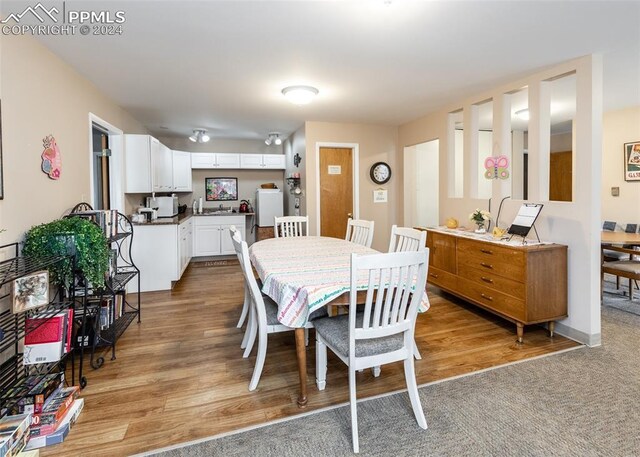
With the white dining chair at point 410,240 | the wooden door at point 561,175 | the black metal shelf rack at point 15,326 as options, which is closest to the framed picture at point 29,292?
the black metal shelf rack at point 15,326

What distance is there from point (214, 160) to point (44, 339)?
16.6 feet

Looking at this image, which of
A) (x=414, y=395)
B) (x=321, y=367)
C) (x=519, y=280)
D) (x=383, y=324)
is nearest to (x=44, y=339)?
(x=321, y=367)

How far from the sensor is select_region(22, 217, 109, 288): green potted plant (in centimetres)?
220

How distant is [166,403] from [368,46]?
280cm

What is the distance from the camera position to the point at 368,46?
261cm

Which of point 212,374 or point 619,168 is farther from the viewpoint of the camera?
point 619,168

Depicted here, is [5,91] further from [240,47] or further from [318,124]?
[318,124]

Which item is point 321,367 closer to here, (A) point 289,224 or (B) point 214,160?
(A) point 289,224

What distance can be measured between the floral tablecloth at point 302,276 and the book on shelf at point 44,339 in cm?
121

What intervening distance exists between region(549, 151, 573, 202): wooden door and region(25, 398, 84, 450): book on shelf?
7.53 metres

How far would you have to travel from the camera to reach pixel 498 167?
3553 millimetres

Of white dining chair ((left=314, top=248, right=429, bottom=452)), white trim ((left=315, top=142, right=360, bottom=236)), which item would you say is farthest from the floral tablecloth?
white trim ((left=315, top=142, right=360, bottom=236))

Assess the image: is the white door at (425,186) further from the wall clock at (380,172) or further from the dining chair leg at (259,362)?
the dining chair leg at (259,362)

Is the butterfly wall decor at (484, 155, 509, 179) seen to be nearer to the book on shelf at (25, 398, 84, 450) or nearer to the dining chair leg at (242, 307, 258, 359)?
the dining chair leg at (242, 307, 258, 359)
